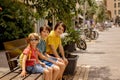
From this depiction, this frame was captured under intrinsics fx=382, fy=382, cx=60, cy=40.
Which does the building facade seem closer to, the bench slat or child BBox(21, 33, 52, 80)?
child BBox(21, 33, 52, 80)

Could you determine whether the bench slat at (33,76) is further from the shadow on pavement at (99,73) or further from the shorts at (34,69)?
the shadow on pavement at (99,73)

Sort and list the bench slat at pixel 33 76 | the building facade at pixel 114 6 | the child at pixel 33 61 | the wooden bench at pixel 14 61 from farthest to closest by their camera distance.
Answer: the building facade at pixel 114 6 < the child at pixel 33 61 < the wooden bench at pixel 14 61 < the bench slat at pixel 33 76

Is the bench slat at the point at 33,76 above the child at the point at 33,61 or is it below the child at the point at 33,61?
below

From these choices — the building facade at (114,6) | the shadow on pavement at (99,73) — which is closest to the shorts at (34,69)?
the shadow on pavement at (99,73)

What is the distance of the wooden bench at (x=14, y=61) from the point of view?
6.53m

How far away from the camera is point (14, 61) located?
779 centimetres

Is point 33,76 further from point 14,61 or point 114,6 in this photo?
point 114,6

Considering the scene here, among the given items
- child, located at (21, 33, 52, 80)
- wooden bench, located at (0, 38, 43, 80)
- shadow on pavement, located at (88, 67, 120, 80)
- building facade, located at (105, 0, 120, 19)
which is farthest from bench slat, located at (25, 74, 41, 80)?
building facade, located at (105, 0, 120, 19)

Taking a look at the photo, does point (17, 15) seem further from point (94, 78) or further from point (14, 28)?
point (94, 78)

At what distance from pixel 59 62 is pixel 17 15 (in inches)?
355

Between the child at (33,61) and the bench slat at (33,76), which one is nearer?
the bench slat at (33,76)

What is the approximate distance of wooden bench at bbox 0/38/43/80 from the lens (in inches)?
257

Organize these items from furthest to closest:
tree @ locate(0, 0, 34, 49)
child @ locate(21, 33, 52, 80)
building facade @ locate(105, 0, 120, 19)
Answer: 1. building facade @ locate(105, 0, 120, 19)
2. tree @ locate(0, 0, 34, 49)
3. child @ locate(21, 33, 52, 80)

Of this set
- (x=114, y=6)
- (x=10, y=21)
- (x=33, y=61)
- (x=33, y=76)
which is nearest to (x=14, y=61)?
(x=33, y=61)
